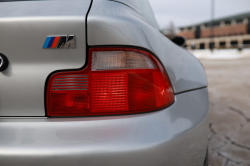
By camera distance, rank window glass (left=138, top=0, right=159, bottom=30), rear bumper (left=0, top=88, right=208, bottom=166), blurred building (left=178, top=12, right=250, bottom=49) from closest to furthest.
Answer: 1. rear bumper (left=0, top=88, right=208, bottom=166)
2. window glass (left=138, top=0, right=159, bottom=30)
3. blurred building (left=178, top=12, right=250, bottom=49)

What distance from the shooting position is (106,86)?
918 millimetres

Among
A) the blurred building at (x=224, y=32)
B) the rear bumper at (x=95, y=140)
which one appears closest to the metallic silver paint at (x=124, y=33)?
the rear bumper at (x=95, y=140)

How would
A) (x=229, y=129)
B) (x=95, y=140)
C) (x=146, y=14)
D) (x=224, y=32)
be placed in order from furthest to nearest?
(x=224, y=32), (x=229, y=129), (x=146, y=14), (x=95, y=140)

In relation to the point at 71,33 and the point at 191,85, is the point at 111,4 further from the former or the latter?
the point at 191,85

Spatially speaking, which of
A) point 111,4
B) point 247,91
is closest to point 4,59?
point 111,4

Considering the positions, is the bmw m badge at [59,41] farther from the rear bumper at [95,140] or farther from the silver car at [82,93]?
the rear bumper at [95,140]

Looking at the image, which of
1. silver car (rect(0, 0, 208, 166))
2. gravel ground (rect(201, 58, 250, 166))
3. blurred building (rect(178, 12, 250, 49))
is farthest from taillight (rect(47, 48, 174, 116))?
blurred building (rect(178, 12, 250, 49))

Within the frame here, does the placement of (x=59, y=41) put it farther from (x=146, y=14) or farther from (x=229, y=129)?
(x=229, y=129)

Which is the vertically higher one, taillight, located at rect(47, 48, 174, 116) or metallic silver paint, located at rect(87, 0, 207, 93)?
metallic silver paint, located at rect(87, 0, 207, 93)

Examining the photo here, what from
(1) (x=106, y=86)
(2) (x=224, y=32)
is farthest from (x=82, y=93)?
(2) (x=224, y=32)

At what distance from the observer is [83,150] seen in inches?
32.1

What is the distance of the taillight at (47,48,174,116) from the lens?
0.91m

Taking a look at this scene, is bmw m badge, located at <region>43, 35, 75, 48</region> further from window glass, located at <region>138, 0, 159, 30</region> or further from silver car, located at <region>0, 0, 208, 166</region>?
window glass, located at <region>138, 0, 159, 30</region>

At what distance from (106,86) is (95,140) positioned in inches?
9.2
